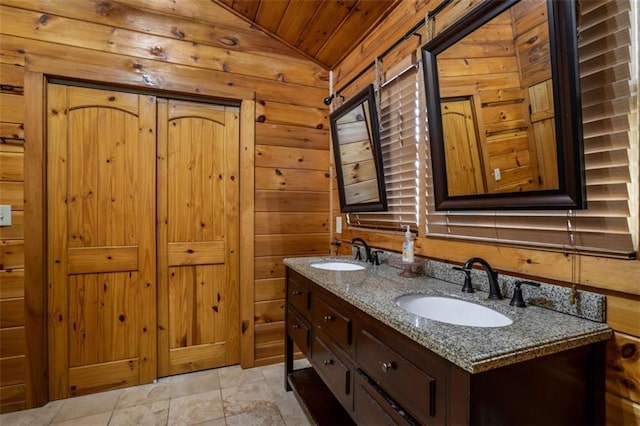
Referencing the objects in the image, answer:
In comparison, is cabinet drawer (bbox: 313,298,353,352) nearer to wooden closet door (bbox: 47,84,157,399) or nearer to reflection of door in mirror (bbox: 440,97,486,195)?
reflection of door in mirror (bbox: 440,97,486,195)

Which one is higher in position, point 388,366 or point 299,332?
point 388,366

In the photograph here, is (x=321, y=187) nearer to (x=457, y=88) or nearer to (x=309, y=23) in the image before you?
(x=309, y=23)

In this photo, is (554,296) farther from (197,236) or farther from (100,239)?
(100,239)

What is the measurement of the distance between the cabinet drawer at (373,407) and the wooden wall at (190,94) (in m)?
1.40

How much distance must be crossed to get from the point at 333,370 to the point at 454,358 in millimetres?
787

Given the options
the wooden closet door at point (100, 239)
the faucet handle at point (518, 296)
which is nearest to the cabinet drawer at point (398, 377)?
the faucet handle at point (518, 296)

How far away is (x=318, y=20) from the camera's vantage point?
219cm

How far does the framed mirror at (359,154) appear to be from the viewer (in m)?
1.90

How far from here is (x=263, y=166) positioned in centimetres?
245

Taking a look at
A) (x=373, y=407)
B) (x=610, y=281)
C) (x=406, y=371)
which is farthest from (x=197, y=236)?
(x=610, y=281)

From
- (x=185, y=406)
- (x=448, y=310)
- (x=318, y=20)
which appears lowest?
(x=185, y=406)

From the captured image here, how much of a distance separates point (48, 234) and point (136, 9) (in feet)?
5.14

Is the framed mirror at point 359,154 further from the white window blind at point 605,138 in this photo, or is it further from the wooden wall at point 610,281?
the white window blind at point 605,138

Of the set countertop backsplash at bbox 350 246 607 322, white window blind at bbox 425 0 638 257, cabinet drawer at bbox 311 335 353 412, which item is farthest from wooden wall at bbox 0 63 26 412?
white window blind at bbox 425 0 638 257
